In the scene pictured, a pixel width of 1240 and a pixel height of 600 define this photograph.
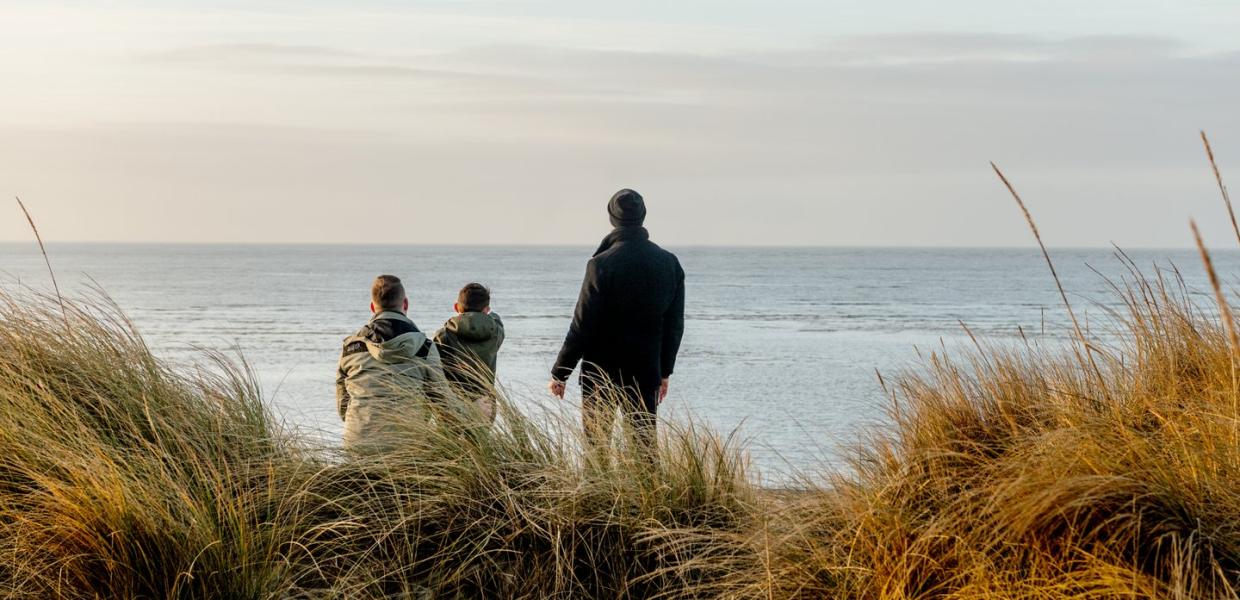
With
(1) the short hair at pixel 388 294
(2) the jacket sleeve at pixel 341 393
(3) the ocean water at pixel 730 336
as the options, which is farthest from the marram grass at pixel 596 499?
(1) the short hair at pixel 388 294

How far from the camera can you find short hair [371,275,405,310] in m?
6.43

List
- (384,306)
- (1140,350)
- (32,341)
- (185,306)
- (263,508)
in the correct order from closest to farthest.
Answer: (263,508)
(32,341)
(1140,350)
(384,306)
(185,306)

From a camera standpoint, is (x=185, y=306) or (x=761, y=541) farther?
(x=185, y=306)

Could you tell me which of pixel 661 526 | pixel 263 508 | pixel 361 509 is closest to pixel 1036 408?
pixel 661 526

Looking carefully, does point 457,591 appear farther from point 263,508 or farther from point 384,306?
point 384,306

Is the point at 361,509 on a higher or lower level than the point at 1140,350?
lower

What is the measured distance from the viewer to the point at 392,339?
622cm

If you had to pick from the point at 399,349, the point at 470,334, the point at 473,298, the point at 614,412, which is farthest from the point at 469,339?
the point at 614,412

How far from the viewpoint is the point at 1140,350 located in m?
5.75

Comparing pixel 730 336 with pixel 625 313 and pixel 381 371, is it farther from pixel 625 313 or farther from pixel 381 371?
pixel 381 371

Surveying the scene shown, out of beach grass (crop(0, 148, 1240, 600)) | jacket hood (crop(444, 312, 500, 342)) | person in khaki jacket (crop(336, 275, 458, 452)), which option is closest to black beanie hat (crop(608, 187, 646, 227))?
jacket hood (crop(444, 312, 500, 342))

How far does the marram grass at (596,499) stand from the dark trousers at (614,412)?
126 millimetres

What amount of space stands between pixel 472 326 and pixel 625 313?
1.00m

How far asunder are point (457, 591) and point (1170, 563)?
255 centimetres
